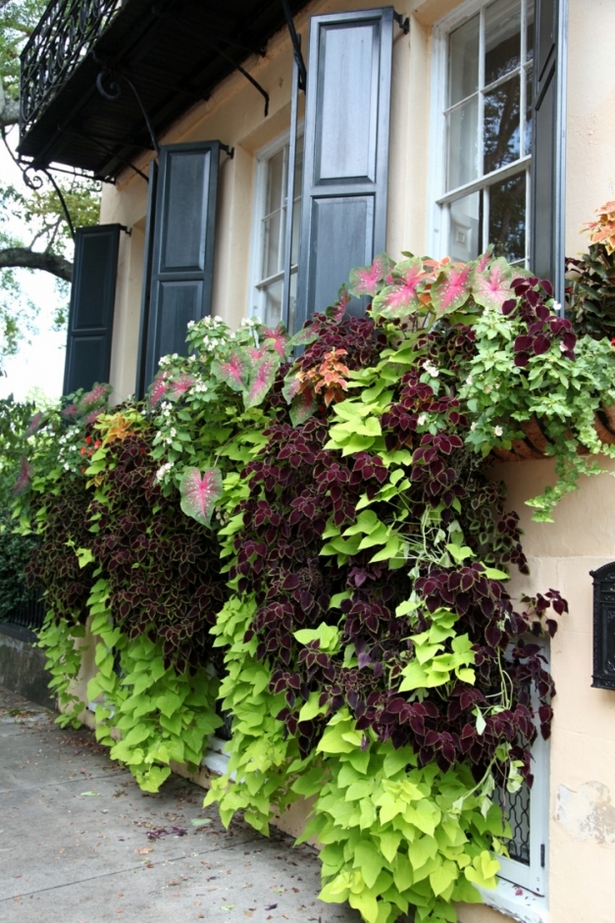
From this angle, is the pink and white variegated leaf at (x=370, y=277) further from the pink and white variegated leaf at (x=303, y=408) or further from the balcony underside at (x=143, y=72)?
the balcony underside at (x=143, y=72)

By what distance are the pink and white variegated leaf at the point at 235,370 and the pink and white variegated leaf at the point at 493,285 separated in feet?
4.97

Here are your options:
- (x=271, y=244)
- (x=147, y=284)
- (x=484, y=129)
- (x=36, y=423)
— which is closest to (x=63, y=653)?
(x=36, y=423)

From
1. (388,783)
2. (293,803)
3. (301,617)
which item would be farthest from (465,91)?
(293,803)

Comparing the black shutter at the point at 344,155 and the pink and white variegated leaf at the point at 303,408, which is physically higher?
the black shutter at the point at 344,155

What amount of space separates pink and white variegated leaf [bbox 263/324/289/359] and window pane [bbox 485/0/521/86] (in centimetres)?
180

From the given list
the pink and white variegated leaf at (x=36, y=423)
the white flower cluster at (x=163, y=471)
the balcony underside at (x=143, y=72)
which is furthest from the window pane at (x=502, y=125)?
the pink and white variegated leaf at (x=36, y=423)

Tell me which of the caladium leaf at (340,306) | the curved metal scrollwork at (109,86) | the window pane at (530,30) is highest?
the curved metal scrollwork at (109,86)

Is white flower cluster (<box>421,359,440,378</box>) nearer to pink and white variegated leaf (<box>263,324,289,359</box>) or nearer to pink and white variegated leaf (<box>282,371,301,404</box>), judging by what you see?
pink and white variegated leaf (<box>282,371,301,404</box>)

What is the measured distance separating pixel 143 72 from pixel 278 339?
129 inches

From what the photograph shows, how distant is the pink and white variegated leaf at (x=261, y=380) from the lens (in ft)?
14.0

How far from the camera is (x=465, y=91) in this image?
4.73 meters

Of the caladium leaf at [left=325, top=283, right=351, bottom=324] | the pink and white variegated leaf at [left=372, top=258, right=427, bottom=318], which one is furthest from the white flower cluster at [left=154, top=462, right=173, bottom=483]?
the pink and white variegated leaf at [left=372, top=258, right=427, bottom=318]

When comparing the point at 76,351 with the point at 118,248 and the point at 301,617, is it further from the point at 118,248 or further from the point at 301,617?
the point at 301,617

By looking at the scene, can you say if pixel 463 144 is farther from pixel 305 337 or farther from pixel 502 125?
pixel 305 337
